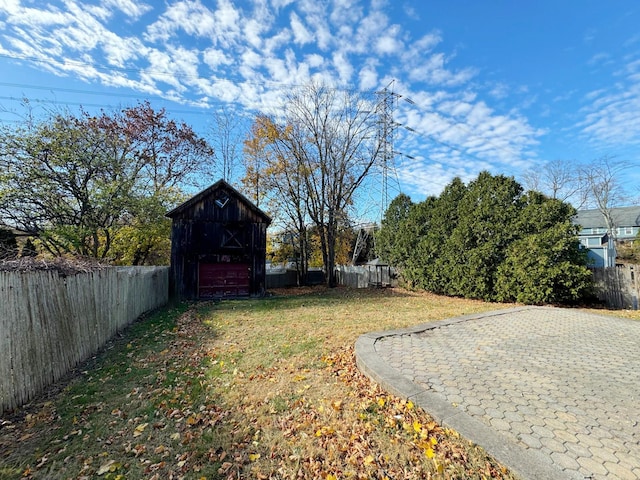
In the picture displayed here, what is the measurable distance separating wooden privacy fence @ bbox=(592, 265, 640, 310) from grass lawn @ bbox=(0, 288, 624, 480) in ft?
36.2

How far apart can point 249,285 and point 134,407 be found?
36.0ft

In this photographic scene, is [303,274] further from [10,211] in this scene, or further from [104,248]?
[10,211]

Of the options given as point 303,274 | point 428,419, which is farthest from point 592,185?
point 428,419

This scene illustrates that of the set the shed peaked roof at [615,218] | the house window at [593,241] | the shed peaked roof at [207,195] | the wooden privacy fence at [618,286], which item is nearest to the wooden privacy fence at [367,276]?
the shed peaked roof at [207,195]

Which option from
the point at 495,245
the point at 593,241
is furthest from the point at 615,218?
the point at 495,245

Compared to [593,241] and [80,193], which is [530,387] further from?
[593,241]

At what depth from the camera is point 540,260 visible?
10641mm

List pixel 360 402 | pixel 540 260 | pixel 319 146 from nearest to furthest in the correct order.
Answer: pixel 360 402 < pixel 540 260 < pixel 319 146

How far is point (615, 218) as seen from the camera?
128 feet

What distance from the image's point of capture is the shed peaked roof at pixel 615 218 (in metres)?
36.8

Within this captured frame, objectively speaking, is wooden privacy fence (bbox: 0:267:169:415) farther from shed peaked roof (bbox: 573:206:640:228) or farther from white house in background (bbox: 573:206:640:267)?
shed peaked roof (bbox: 573:206:640:228)

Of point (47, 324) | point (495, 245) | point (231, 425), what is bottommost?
point (231, 425)

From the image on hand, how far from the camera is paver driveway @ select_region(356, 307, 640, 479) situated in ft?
8.07

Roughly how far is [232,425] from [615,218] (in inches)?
2095
